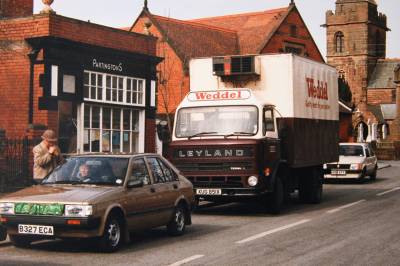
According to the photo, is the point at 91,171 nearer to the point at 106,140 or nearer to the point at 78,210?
the point at 78,210

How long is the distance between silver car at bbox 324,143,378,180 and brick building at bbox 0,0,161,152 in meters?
8.32

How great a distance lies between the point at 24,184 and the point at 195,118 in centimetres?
777

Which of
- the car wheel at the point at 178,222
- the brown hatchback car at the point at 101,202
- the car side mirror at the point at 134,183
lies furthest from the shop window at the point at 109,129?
the car side mirror at the point at 134,183

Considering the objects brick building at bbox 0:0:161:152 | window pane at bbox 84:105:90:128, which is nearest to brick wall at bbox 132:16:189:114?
brick building at bbox 0:0:161:152

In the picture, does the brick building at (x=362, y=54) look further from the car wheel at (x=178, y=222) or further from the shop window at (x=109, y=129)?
the car wheel at (x=178, y=222)

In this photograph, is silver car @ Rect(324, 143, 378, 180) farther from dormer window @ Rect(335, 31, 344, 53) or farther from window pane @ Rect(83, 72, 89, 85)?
dormer window @ Rect(335, 31, 344, 53)

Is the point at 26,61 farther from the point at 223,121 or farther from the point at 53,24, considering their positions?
the point at 223,121

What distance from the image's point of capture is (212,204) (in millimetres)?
19203

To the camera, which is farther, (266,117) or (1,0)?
(1,0)

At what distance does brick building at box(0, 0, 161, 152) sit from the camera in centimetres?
2208

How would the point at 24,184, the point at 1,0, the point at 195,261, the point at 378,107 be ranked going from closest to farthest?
the point at 195,261
the point at 24,184
the point at 1,0
the point at 378,107

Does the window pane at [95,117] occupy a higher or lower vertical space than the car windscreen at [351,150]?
higher

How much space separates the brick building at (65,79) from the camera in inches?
869

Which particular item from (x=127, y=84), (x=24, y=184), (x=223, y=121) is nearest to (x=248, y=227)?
(x=223, y=121)
